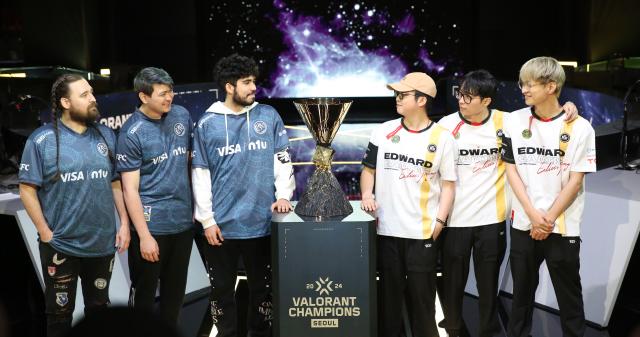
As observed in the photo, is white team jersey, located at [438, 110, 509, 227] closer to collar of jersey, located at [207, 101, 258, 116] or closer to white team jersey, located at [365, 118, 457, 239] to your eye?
white team jersey, located at [365, 118, 457, 239]

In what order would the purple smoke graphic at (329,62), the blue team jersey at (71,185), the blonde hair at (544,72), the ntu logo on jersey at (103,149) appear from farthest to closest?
the purple smoke graphic at (329,62) → the blonde hair at (544,72) → the ntu logo on jersey at (103,149) → the blue team jersey at (71,185)

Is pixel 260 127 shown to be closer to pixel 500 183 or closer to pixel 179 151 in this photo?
pixel 179 151

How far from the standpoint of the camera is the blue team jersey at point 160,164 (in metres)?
3.71

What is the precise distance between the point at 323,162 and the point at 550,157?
3.62 ft

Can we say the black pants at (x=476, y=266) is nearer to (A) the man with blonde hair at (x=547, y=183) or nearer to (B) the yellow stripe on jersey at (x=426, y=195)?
(A) the man with blonde hair at (x=547, y=183)

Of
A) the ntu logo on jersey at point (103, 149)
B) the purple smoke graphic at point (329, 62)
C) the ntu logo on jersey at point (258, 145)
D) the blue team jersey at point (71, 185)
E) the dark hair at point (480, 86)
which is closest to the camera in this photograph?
the blue team jersey at point (71, 185)

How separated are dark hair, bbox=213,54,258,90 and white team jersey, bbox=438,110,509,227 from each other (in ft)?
3.64

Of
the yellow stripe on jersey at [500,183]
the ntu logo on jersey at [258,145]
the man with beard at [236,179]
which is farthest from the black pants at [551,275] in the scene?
the ntu logo on jersey at [258,145]

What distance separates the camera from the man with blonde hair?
372 cm

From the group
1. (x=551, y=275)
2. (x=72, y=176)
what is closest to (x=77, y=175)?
(x=72, y=176)

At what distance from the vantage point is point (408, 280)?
3.83 metres

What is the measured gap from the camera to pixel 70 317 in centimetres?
365

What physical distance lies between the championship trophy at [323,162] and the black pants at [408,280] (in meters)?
0.32

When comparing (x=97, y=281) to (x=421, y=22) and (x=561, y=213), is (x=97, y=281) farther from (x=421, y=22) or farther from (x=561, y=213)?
(x=421, y=22)
